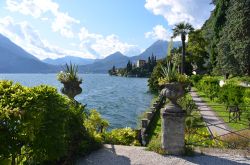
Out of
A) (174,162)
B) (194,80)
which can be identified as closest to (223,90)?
(174,162)

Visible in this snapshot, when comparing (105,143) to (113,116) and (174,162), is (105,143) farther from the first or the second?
(113,116)

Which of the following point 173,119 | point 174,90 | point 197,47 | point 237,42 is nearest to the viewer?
point 173,119

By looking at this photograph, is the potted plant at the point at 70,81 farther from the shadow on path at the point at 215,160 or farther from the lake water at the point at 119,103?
the shadow on path at the point at 215,160

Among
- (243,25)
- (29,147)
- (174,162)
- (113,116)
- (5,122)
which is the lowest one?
(113,116)

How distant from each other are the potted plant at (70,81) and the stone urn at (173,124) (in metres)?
3.06

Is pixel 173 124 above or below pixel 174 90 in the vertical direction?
below

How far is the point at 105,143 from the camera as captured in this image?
12398 mm

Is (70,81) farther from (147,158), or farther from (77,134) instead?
(147,158)

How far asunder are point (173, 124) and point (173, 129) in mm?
146

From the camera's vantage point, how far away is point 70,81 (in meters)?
11.8

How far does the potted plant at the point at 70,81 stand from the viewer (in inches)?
461

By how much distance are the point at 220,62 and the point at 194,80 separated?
43.6 ft

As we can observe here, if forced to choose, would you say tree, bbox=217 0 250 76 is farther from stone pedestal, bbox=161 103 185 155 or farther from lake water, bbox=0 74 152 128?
stone pedestal, bbox=161 103 185 155

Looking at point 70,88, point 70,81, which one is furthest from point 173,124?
point 70,81
